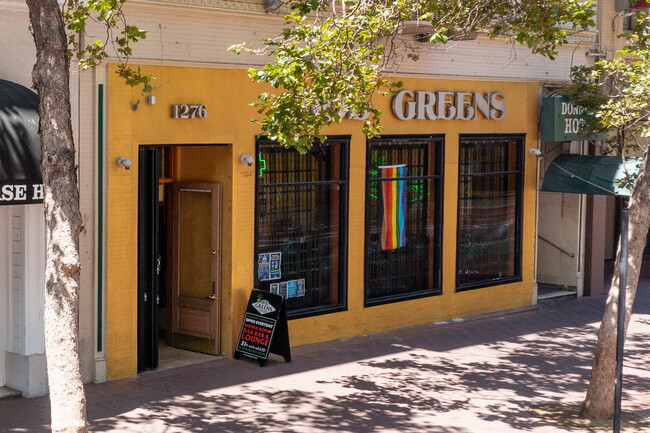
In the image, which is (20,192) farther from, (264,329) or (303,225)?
(303,225)

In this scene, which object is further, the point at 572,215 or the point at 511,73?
the point at 572,215

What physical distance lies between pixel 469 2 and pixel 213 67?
10.9 feet

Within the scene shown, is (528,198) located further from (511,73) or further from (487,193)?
(511,73)

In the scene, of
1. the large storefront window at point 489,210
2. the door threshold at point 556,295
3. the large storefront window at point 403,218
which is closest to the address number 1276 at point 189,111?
the large storefront window at point 403,218

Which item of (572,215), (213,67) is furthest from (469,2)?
(572,215)

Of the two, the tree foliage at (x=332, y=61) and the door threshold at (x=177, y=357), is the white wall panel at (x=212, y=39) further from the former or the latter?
the door threshold at (x=177, y=357)

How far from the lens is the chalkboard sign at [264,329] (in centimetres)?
1227

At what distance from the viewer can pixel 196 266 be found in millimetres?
13008

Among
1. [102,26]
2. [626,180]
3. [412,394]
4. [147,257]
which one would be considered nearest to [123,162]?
[147,257]

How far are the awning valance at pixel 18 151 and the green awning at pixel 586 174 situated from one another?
1020 cm

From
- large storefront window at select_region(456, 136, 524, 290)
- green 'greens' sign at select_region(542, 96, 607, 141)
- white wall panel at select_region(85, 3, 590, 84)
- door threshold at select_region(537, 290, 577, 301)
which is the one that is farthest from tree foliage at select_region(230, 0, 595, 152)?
door threshold at select_region(537, 290, 577, 301)

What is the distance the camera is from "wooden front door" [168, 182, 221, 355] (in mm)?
12742

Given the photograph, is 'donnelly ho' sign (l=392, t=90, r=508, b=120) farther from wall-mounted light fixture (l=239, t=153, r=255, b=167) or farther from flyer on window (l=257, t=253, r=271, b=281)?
flyer on window (l=257, t=253, r=271, b=281)

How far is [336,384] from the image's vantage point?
11.5 metres
